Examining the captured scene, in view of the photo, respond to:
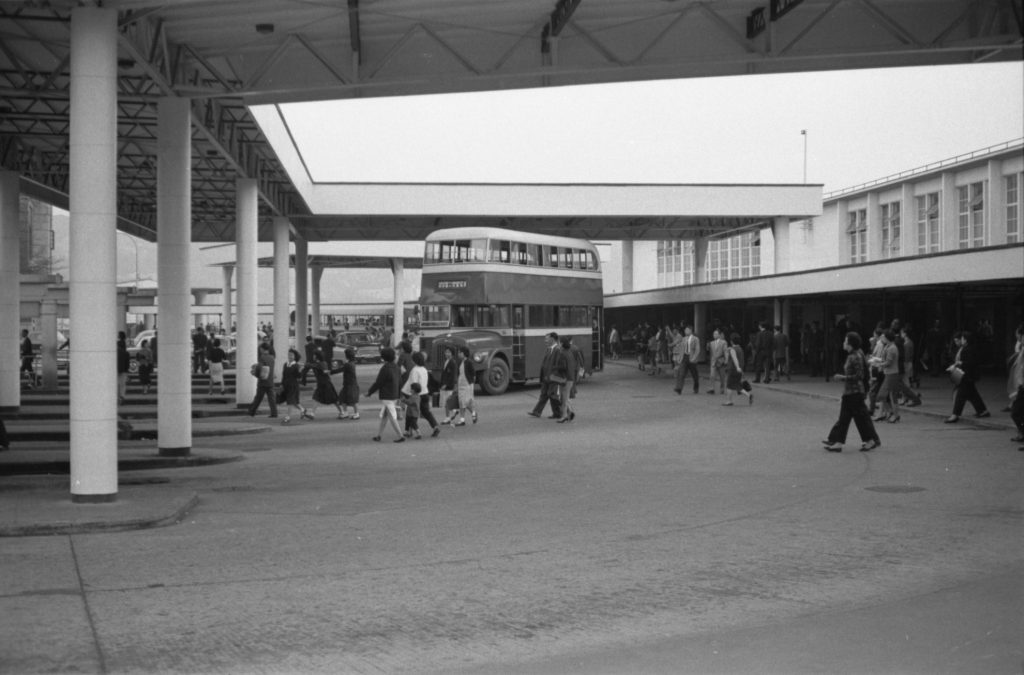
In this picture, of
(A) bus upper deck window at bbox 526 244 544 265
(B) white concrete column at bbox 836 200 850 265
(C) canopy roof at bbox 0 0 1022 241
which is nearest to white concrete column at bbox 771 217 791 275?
(B) white concrete column at bbox 836 200 850 265

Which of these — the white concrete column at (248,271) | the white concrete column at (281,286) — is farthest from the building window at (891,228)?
the white concrete column at (248,271)

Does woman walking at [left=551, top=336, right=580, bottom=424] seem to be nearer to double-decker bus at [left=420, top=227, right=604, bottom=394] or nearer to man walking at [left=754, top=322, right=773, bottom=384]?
double-decker bus at [left=420, top=227, right=604, bottom=394]

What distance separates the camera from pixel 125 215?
37.0 metres

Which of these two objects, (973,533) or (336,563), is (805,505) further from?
(336,563)

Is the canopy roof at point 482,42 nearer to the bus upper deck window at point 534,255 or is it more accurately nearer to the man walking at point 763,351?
the bus upper deck window at point 534,255

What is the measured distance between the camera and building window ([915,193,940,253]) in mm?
50000

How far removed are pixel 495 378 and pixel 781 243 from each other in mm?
19008

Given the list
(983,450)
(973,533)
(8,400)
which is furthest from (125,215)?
(973,533)

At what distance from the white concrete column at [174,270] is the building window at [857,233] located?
4658 centimetres

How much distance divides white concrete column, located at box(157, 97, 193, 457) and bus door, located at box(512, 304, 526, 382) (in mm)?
17048

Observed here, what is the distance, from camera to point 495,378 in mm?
33562

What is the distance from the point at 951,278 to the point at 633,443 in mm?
11000

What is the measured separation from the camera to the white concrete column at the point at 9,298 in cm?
2591

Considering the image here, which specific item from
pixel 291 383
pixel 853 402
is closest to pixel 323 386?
pixel 291 383
